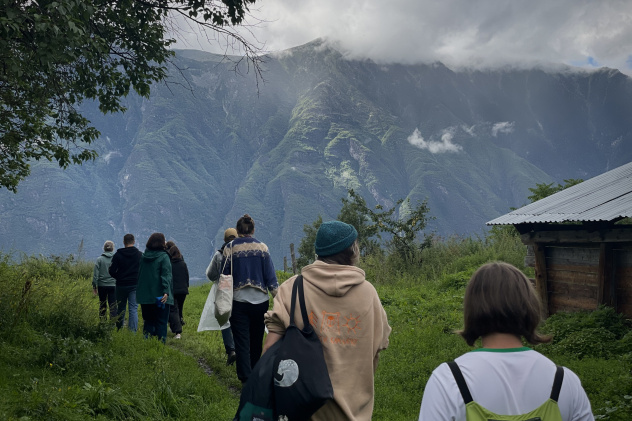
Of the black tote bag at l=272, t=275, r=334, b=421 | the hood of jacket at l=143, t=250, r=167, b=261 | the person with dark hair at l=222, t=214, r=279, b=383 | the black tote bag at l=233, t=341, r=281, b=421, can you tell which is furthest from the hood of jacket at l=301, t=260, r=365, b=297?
the hood of jacket at l=143, t=250, r=167, b=261

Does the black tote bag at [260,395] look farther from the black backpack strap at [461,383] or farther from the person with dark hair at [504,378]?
the black backpack strap at [461,383]

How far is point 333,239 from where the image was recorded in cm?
330

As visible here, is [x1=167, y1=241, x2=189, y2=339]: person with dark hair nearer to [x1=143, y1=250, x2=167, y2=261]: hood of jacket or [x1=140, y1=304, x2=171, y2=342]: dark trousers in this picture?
[x1=140, y1=304, x2=171, y2=342]: dark trousers

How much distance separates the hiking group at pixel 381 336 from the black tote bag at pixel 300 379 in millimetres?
166

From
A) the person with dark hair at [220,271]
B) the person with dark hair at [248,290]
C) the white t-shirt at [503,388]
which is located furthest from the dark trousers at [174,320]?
the white t-shirt at [503,388]

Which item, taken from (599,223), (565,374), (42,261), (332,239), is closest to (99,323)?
(332,239)

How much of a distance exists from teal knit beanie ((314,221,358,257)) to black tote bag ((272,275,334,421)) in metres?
0.59

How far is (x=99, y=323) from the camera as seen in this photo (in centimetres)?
767

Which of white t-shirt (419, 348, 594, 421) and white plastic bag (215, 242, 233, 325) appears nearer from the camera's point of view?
white t-shirt (419, 348, 594, 421)

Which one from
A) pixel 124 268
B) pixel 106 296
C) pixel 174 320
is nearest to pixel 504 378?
pixel 124 268

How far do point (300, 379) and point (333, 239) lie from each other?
89 cm

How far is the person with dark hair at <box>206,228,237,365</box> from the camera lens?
23.5ft

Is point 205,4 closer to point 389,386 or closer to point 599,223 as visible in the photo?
point 389,386

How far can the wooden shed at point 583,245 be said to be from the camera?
8.88 metres
